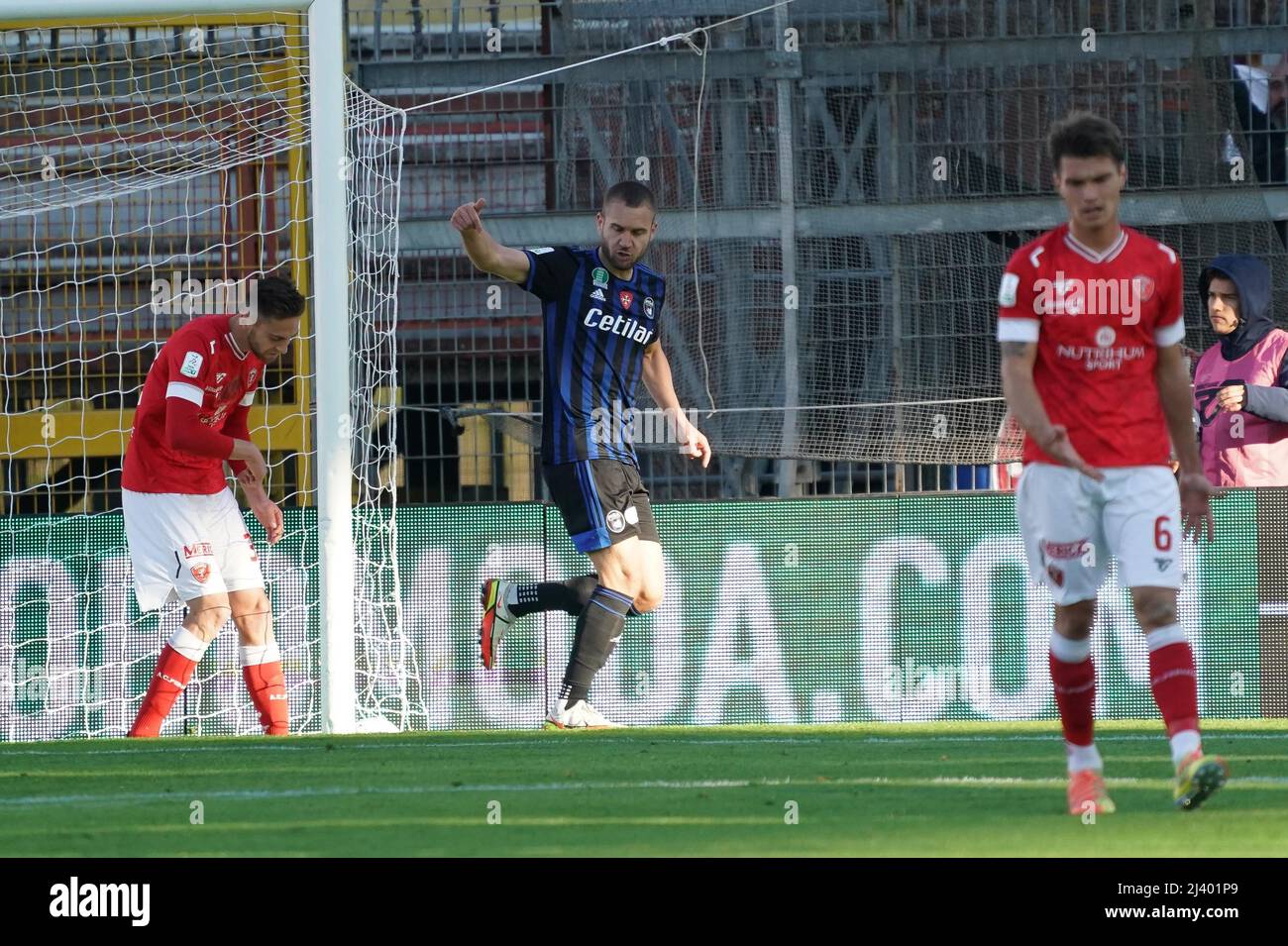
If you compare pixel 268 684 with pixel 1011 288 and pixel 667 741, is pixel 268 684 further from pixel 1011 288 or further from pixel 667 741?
pixel 1011 288

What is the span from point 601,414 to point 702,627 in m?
1.92

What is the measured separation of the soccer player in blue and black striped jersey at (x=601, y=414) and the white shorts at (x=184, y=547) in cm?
137

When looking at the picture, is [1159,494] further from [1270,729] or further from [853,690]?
[853,690]

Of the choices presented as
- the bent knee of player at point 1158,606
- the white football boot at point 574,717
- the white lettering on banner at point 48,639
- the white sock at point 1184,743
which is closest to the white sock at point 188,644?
the white football boot at point 574,717

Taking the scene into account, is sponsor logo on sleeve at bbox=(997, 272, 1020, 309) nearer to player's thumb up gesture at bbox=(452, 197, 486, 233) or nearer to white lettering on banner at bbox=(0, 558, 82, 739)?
player's thumb up gesture at bbox=(452, 197, 486, 233)

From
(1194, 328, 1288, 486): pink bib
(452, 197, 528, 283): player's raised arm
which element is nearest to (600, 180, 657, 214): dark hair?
(452, 197, 528, 283): player's raised arm

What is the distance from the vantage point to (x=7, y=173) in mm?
11344

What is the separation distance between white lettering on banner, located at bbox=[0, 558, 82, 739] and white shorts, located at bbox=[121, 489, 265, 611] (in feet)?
5.82

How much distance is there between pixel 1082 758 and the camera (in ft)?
16.1

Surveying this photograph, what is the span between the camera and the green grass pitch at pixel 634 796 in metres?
4.27

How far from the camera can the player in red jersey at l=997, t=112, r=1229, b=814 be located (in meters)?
4.99

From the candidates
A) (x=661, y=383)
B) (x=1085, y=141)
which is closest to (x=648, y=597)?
(x=661, y=383)

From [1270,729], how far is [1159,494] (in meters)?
2.77

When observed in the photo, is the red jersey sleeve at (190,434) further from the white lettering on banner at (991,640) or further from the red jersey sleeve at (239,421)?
the white lettering on banner at (991,640)
